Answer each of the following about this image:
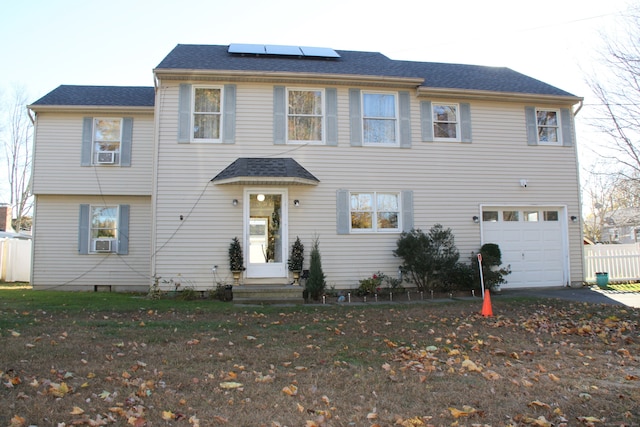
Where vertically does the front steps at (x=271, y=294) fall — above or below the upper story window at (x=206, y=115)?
below

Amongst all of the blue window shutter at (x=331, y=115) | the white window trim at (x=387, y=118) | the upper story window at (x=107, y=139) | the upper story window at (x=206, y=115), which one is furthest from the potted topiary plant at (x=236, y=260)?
the upper story window at (x=107, y=139)

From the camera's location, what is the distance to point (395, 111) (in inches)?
497

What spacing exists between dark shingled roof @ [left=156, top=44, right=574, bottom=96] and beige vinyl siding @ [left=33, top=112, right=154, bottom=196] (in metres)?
3.18

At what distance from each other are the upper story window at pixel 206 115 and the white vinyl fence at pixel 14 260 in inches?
485

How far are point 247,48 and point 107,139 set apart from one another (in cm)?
528

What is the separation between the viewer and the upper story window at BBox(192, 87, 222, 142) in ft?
39.0

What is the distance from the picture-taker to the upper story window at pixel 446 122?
1288 cm

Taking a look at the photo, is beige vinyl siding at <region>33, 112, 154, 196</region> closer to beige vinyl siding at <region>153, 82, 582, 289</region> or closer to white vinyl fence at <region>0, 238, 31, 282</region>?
beige vinyl siding at <region>153, 82, 582, 289</region>

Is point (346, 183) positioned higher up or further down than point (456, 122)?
further down

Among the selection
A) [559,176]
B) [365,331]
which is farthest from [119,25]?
[559,176]

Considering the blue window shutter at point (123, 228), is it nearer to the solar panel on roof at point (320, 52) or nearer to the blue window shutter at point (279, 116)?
the blue window shutter at point (279, 116)

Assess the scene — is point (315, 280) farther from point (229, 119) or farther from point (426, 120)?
point (426, 120)

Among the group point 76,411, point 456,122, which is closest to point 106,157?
point 456,122

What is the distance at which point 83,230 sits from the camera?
14188mm
